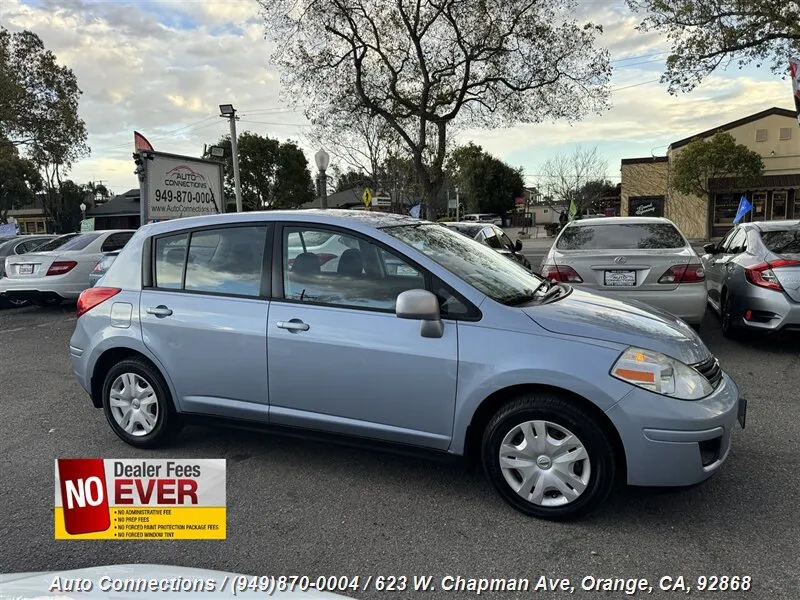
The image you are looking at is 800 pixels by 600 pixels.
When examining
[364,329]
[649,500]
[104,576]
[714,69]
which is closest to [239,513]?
[364,329]

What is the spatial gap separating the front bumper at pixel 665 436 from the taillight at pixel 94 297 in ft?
11.1

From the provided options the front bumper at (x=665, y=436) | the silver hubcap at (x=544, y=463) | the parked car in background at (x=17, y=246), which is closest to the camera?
the front bumper at (x=665, y=436)

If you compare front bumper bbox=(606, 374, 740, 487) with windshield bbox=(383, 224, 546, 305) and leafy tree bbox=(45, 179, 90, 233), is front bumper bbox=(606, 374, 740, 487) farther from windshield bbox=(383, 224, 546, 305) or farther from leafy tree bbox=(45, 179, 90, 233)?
leafy tree bbox=(45, 179, 90, 233)

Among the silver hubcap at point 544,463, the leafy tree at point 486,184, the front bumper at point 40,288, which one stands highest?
the leafy tree at point 486,184

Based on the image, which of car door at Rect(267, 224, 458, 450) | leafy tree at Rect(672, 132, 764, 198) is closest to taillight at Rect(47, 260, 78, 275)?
car door at Rect(267, 224, 458, 450)

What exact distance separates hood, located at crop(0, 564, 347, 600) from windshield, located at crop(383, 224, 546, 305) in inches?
77.0

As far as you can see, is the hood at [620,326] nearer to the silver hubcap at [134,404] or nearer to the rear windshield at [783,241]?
the silver hubcap at [134,404]

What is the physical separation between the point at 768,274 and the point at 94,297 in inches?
246

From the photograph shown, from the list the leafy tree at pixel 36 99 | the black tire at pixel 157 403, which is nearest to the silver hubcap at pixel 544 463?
the black tire at pixel 157 403

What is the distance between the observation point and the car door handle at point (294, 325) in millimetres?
3416

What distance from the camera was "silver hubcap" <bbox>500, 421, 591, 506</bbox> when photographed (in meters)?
2.90

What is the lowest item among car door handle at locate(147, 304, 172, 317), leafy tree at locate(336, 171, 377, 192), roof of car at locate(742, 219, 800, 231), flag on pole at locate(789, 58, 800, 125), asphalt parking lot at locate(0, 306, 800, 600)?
asphalt parking lot at locate(0, 306, 800, 600)

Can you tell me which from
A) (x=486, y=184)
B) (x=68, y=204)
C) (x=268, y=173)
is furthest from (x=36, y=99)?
(x=486, y=184)

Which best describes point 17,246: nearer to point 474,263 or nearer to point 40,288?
point 40,288
